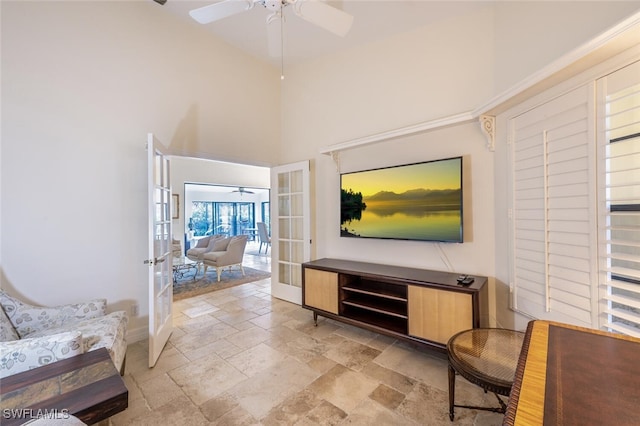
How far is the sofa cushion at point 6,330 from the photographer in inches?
70.9

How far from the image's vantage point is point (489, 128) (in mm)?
2424

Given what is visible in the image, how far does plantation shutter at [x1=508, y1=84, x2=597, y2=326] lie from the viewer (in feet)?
5.50

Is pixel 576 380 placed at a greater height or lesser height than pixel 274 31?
lesser

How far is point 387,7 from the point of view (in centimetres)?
278

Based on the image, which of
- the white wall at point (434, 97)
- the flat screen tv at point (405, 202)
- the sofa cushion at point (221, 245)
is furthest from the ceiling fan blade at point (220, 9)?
the sofa cushion at point (221, 245)

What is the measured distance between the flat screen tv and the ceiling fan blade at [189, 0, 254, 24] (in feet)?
6.57

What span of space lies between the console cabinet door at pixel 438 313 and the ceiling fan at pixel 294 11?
2339mm

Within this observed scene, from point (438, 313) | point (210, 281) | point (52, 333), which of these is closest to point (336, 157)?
point (438, 313)

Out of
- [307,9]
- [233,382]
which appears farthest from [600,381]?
[307,9]

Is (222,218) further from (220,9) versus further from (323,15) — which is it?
(323,15)

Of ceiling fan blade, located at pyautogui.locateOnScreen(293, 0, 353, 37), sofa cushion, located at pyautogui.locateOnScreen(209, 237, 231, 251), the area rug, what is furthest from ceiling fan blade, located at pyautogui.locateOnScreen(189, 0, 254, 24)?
sofa cushion, located at pyautogui.locateOnScreen(209, 237, 231, 251)

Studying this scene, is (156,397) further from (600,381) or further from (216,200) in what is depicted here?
(216,200)

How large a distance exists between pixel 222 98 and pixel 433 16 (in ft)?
8.89

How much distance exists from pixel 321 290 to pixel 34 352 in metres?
2.31
